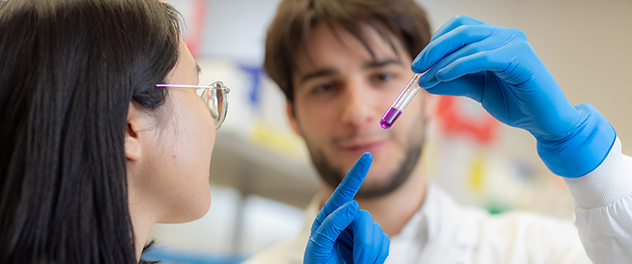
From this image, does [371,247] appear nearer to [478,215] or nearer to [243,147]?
[478,215]

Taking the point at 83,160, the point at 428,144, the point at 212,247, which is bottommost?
the point at 212,247

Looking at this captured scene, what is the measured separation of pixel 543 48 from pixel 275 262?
8.50 feet

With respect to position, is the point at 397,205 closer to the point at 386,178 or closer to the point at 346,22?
the point at 386,178

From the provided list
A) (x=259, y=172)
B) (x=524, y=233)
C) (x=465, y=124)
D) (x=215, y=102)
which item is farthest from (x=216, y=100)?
(x=465, y=124)

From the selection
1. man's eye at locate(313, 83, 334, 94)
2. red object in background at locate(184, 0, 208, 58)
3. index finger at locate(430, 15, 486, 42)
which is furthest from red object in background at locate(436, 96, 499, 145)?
index finger at locate(430, 15, 486, 42)

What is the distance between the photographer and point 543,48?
3184mm

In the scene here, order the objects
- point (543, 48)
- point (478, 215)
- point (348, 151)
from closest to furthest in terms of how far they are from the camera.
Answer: point (348, 151)
point (478, 215)
point (543, 48)

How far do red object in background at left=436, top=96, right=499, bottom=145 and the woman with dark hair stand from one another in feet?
8.10

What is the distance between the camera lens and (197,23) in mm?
3520

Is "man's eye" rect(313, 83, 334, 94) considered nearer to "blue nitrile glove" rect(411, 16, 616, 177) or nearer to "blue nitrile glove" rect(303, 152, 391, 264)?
"blue nitrile glove" rect(411, 16, 616, 177)

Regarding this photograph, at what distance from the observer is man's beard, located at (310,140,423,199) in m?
1.56

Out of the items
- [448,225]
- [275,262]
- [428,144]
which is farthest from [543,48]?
[275,262]

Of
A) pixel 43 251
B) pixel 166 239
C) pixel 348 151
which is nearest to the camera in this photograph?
pixel 43 251

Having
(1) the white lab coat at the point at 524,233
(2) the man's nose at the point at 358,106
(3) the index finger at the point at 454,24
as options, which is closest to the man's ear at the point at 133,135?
(3) the index finger at the point at 454,24
